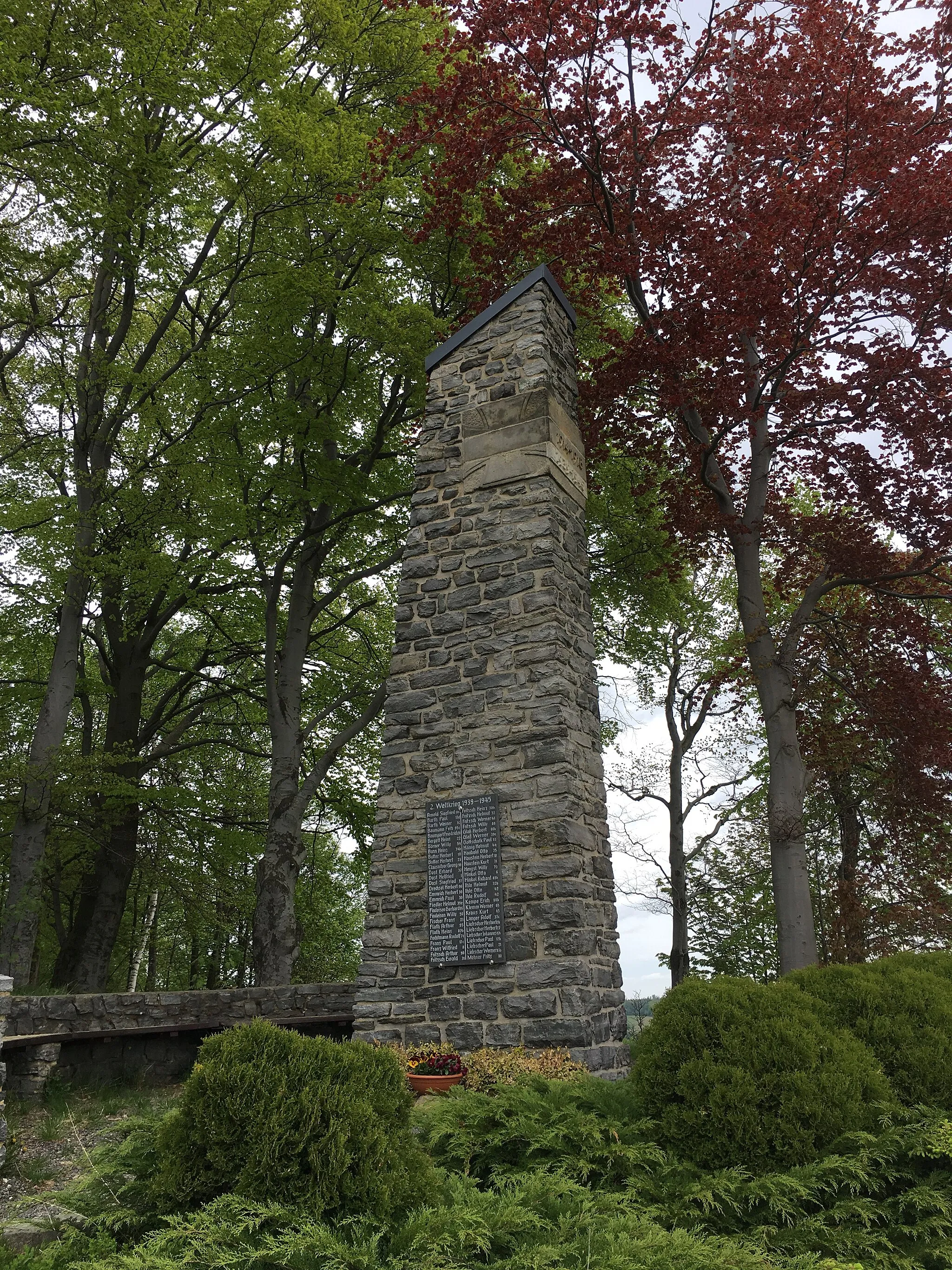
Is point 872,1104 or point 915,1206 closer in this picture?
point 915,1206

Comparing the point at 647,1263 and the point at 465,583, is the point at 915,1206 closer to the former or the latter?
the point at 647,1263

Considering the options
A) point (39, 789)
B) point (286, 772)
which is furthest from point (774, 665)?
point (39, 789)

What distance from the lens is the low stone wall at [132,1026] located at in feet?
24.3

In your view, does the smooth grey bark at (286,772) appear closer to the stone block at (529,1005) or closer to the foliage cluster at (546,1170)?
the stone block at (529,1005)

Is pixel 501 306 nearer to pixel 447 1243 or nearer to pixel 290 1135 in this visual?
pixel 290 1135

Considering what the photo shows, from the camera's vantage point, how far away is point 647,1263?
9.40 ft

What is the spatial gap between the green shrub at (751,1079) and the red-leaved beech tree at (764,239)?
473 centimetres

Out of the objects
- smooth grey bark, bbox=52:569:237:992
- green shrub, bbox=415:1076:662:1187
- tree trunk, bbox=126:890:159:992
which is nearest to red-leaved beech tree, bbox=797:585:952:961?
green shrub, bbox=415:1076:662:1187

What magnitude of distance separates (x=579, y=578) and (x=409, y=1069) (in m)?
4.69

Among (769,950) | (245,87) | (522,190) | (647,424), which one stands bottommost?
(769,950)

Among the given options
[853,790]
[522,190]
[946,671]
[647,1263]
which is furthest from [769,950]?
[647,1263]

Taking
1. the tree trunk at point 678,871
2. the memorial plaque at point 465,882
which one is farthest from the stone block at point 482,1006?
Answer: the tree trunk at point 678,871

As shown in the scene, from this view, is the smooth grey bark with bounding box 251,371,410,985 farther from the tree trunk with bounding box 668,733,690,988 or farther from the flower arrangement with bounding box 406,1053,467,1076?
the tree trunk with bounding box 668,733,690,988

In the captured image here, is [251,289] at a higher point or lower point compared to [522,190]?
higher
